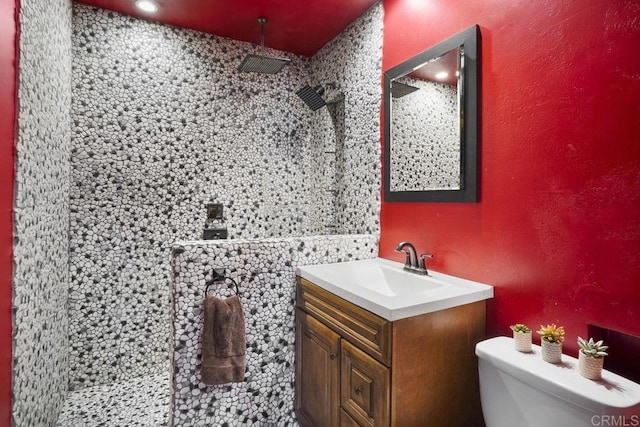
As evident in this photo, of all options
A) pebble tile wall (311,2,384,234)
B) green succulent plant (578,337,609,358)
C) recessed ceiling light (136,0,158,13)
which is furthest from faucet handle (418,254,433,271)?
recessed ceiling light (136,0,158,13)

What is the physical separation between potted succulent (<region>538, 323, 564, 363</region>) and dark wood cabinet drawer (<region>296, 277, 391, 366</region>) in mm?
A: 540

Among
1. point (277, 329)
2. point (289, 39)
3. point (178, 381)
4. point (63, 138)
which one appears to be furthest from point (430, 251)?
point (63, 138)

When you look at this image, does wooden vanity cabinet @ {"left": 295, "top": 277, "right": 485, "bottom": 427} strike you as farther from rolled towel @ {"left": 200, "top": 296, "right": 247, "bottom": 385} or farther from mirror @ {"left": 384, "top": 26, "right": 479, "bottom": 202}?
mirror @ {"left": 384, "top": 26, "right": 479, "bottom": 202}

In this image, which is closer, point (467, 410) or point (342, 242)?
point (467, 410)

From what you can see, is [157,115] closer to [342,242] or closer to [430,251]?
[342,242]

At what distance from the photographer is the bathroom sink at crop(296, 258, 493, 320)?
4.34 feet

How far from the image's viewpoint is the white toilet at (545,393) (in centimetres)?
94

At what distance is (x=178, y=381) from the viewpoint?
68.8 inches

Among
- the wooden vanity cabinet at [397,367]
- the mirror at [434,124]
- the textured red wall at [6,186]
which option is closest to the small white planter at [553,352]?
the wooden vanity cabinet at [397,367]

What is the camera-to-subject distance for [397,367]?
1264 millimetres

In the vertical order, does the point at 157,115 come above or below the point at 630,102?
above

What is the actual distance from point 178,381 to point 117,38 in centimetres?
249

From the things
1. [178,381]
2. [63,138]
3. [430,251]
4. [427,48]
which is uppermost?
[427,48]

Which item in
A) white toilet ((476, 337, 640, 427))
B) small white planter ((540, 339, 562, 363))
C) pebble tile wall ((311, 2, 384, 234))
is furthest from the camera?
pebble tile wall ((311, 2, 384, 234))
